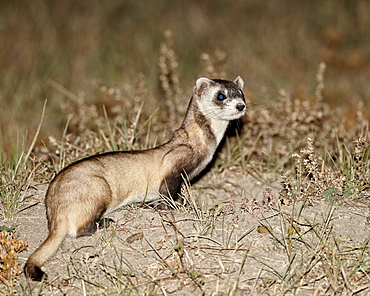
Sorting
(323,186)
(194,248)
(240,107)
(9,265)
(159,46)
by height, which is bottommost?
(9,265)

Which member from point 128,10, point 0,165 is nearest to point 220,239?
point 0,165


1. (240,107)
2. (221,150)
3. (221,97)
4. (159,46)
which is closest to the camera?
(240,107)

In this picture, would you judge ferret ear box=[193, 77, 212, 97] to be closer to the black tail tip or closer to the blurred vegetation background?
the black tail tip

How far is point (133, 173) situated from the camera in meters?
4.36

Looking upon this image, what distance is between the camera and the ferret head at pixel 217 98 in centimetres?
459

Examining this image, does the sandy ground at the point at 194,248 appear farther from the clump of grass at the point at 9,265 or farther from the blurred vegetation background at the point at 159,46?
the blurred vegetation background at the point at 159,46

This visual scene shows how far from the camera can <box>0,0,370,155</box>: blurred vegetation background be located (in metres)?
9.52

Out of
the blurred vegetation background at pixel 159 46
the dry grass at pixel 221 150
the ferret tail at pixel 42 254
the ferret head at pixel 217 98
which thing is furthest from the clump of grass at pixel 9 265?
the blurred vegetation background at pixel 159 46

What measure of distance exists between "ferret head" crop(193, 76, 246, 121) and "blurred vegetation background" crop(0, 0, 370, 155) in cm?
368

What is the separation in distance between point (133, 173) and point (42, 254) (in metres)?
1.12

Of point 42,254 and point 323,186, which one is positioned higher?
point 323,186

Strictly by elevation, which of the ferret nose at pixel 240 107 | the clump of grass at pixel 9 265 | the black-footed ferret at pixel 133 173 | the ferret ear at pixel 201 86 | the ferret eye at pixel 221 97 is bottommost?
the clump of grass at pixel 9 265

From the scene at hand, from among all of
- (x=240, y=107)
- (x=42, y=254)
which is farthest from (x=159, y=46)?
(x=42, y=254)

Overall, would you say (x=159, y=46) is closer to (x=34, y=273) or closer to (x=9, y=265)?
(x=9, y=265)
